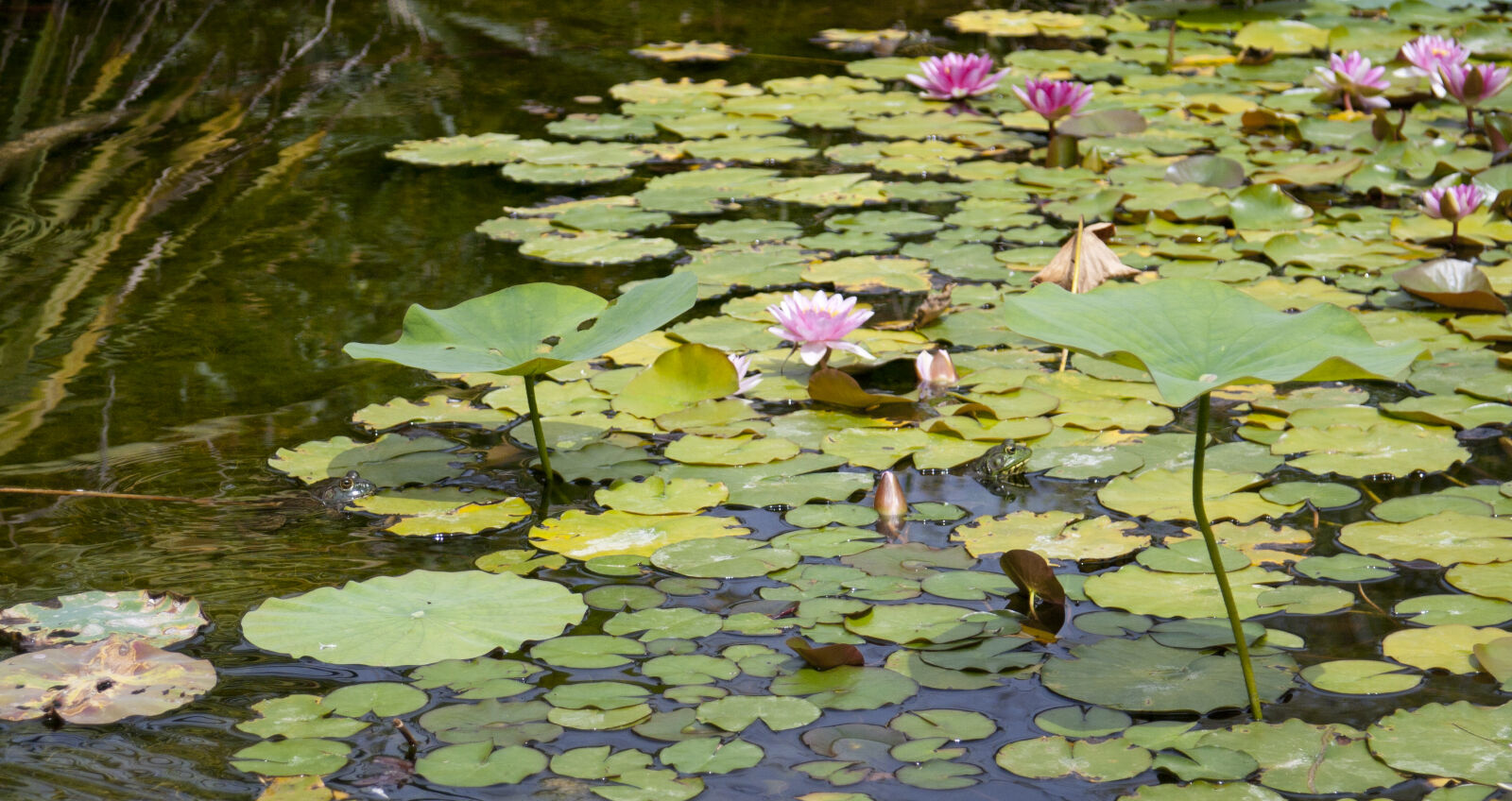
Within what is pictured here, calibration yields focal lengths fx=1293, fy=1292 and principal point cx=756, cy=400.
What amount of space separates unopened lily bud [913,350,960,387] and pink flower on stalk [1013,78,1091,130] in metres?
1.88

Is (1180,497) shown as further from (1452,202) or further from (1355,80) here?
(1355,80)

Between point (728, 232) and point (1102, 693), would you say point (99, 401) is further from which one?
point (1102, 693)

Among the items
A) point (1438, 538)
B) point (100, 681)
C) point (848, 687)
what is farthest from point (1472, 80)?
point (100, 681)

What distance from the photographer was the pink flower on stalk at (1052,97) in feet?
13.6

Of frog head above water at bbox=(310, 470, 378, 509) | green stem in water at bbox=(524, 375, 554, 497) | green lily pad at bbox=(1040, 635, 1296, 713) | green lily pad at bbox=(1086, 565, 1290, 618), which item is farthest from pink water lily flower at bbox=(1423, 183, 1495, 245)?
frog head above water at bbox=(310, 470, 378, 509)

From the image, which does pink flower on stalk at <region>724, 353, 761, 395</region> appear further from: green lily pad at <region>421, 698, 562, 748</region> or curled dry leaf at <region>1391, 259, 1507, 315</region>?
curled dry leaf at <region>1391, 259, 1507, 315</region>

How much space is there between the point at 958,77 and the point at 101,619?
150 inches

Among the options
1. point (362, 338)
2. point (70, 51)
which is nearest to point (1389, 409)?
point (362, 338)

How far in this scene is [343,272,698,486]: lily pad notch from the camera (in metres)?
2.00

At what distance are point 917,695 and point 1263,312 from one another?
646 mm

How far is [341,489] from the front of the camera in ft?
7.02

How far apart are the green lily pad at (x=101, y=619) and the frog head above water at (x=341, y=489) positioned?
0.36 meters

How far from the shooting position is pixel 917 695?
1.59 m

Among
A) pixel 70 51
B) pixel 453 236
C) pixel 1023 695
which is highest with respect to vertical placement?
pixel 70 51
